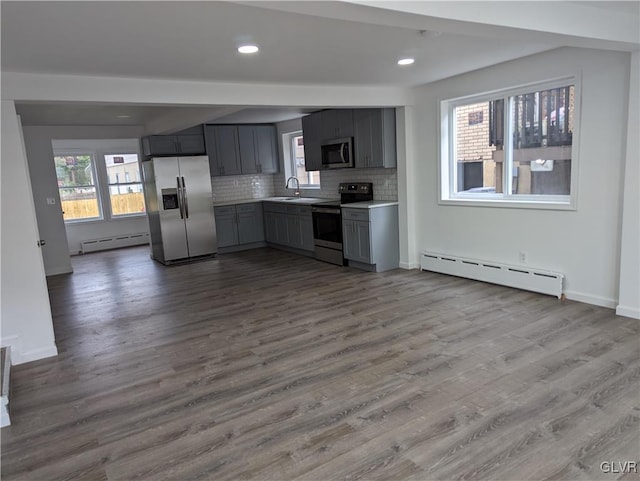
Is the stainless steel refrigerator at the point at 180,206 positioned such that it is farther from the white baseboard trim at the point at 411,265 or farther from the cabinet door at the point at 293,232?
the white baseboard trim at the point at 411,265

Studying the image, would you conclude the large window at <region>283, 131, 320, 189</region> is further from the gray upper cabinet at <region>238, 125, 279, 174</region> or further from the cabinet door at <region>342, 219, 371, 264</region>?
the cabinet door at <region>342, 219, 371, 264</region>

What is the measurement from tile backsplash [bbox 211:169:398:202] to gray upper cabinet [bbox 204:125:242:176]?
0.33m

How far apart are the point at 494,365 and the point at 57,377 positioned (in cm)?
327

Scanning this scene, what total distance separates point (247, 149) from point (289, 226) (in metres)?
1.84

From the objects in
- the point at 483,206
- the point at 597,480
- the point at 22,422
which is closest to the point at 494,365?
the point at 597,480

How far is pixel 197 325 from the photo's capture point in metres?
4.30

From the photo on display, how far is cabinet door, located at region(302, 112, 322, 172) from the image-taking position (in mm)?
6762

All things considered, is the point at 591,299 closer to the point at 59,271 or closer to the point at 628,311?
the point at 628,311

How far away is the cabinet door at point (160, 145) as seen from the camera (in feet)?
23.4

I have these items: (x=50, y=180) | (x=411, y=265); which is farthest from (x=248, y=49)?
(x=50, y=180)

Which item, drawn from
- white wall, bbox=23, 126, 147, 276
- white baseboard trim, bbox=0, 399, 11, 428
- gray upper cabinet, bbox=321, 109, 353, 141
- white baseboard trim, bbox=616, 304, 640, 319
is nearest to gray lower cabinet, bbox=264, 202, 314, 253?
gray upper cabinet, bbox=321, 109, 353, 141

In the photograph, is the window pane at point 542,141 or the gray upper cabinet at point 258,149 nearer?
the window pane at point 542,141

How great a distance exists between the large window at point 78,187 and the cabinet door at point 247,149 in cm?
342

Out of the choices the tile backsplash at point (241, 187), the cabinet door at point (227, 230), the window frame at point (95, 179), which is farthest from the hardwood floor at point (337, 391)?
the window frame at point (95, 179)
